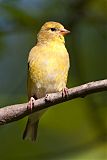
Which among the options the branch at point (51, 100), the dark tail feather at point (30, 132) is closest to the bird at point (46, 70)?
the dark tail feather at point (30, 132)

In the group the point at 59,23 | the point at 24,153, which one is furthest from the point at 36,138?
the point at 59,23

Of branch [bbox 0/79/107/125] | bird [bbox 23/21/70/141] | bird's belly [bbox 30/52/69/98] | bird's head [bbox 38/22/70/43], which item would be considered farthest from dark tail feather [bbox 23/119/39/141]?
branch [bbox 0/79/107/125]

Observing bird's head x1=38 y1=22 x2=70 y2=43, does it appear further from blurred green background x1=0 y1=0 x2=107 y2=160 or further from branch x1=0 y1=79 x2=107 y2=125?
branch x1=0 y1=79 x2=107 y2=125

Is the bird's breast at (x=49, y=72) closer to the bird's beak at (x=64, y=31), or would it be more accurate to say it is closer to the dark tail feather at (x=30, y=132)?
the bird's beak at (x=64, y=31)

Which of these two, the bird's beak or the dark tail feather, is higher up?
the bird's beak

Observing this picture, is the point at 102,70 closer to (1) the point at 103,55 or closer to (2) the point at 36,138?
(1) the point at 103,55

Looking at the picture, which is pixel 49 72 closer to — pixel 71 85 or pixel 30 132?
pixel 71 85

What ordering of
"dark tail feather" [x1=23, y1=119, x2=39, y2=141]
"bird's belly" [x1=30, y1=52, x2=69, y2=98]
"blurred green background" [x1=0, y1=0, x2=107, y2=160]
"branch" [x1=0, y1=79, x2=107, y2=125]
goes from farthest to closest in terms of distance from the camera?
"dark tail feather" [x1=23, y1=119, x2=39, y2=141] < "bird's belly" [x1=30, y1=52, x2=69, y2=98] < "blurred green background" [x1=0, y1=0, x2=107, y2=160] < "branch" [x1=0, y1=79, x2=107, y2=125]
